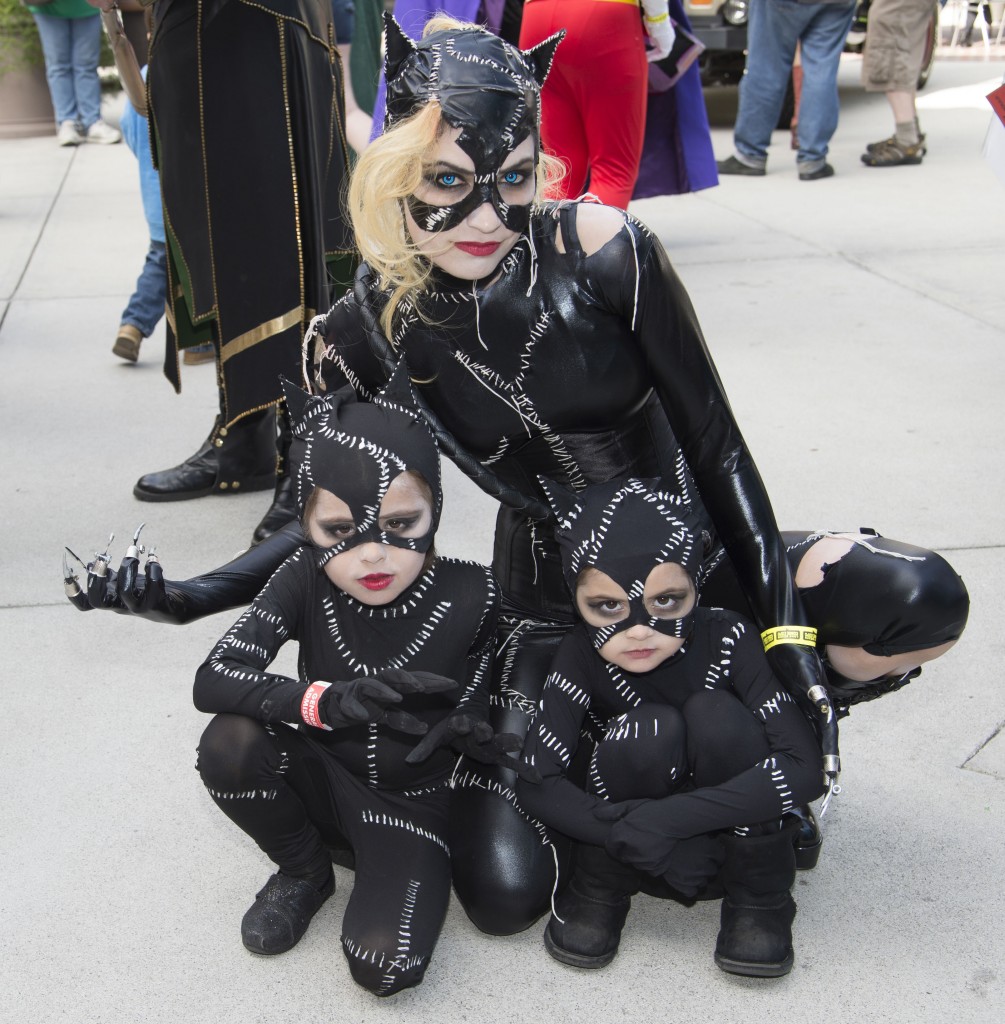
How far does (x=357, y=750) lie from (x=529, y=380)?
676mm

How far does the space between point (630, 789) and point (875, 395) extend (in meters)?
3.04

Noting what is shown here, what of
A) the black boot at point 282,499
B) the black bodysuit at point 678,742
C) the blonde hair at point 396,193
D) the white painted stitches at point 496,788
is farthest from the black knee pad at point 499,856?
the black boot at point 282,499

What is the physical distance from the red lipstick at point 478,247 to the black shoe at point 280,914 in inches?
42.7

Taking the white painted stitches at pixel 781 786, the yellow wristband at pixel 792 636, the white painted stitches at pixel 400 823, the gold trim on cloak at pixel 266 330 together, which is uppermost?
the yellow wristband at pixel 792 636

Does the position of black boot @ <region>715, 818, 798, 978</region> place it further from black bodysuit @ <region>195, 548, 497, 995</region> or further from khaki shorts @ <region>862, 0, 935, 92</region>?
khaki shorts @ <region>862, 0, 935, 92</region>

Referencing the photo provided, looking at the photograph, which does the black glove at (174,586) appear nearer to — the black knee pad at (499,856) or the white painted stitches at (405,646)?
the white painted stitches at (405,646)

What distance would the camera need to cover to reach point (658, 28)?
526cm

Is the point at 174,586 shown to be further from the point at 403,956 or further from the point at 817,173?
the point at 817,173

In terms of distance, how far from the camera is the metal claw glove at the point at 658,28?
5.15 meters

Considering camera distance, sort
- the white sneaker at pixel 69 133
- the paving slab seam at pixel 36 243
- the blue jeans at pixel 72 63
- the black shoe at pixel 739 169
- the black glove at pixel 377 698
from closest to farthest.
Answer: the black glove at pixel 377 698 < the paving slab seam at pixel 36 243 < the black shoe at pixel 739 169 < the blue jeans at pixel 72 63 < the white sneaker at pixel 69 133

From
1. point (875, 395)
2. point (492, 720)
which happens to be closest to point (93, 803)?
point (492, 720)

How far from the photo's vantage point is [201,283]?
3.63 metres

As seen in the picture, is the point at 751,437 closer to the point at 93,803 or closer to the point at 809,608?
the point at 809,608

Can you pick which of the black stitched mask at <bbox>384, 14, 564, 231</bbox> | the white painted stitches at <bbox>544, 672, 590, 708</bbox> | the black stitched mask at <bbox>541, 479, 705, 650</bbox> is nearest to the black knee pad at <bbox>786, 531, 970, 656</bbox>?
the black stitched mask at <bbox>541, 479, 705, 650</bbox>
